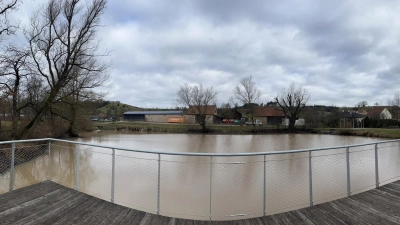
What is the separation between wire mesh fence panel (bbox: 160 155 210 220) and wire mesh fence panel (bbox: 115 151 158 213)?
0.33 m

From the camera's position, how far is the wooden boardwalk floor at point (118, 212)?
Answer: 4008 millimetres

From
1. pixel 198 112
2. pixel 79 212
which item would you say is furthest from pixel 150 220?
pixel 198 112

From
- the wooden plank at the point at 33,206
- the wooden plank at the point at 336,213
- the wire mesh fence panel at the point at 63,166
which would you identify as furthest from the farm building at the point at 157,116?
the wooden plank at the point at 336,213

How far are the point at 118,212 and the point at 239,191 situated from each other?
4974mm

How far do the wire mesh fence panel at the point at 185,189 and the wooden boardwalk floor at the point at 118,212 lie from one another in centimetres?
239

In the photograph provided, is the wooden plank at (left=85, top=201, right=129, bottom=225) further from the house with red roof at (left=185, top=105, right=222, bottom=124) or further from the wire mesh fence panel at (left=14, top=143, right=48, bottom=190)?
the house with red roof at (left=185, top=105, right=222, bottom=124)

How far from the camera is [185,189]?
861cm

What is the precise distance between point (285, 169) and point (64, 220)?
8245mm

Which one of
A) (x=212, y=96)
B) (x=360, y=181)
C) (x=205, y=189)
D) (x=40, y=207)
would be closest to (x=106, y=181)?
(x=205, y=189)

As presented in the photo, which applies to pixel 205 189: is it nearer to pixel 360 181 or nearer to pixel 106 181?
Answer: pixel 106 181

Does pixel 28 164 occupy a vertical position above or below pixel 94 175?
above

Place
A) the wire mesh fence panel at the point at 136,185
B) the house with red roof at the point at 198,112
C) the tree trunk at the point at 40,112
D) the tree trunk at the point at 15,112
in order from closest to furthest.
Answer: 1. the wire mesh fence panel at the point at 136,185
2. the tree trunk at the point at 40,112
3. the tree trunk at the point at 15,112
4. the house with red roof at the point at 198,112

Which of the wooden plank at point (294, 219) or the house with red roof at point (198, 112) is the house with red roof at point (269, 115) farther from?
the wooden plank at point (294, 219)

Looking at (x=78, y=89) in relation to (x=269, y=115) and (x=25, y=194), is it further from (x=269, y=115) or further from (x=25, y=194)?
(x=269, y=115)
